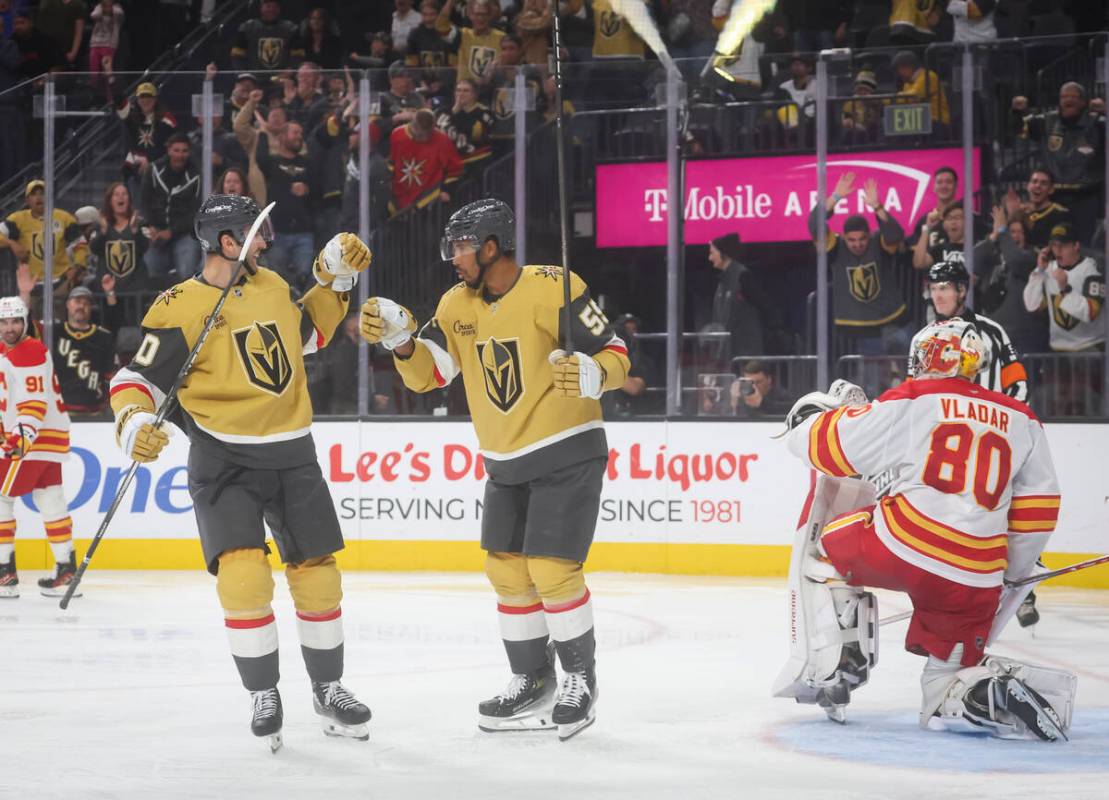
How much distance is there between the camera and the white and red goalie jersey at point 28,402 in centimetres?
751

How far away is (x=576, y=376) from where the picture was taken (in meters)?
4.00

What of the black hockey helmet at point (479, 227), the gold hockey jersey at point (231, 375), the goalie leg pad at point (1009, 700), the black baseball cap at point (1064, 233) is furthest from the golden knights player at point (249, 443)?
the black baseball cap at point (1064, 233)

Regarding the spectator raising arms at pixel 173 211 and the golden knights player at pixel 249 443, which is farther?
the spectator raising arms at pixel 173 211

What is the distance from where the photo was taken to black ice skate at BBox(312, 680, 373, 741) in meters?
3.98

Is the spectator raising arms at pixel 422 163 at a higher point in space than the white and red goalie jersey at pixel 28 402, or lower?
higher

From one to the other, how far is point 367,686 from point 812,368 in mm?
4144

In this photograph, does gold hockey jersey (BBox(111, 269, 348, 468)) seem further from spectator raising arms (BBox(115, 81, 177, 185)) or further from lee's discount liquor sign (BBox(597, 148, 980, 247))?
spectator raising arms (BBox(115, 81, 177, 185))

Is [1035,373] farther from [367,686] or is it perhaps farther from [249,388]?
[249,388]

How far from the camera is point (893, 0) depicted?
9977 mm

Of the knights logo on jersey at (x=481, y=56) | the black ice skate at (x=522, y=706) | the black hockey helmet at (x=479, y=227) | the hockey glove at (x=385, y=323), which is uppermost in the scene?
the knights logo on jersey at (x=481, y=56)

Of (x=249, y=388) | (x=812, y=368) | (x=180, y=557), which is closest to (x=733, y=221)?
(x=812, y=368)

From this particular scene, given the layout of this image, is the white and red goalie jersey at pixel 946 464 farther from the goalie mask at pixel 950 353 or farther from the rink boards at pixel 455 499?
the rink boards at pixel 455 499

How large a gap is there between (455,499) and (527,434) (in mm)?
4484

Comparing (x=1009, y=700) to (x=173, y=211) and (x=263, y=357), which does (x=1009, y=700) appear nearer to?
(x=263, y=357)
